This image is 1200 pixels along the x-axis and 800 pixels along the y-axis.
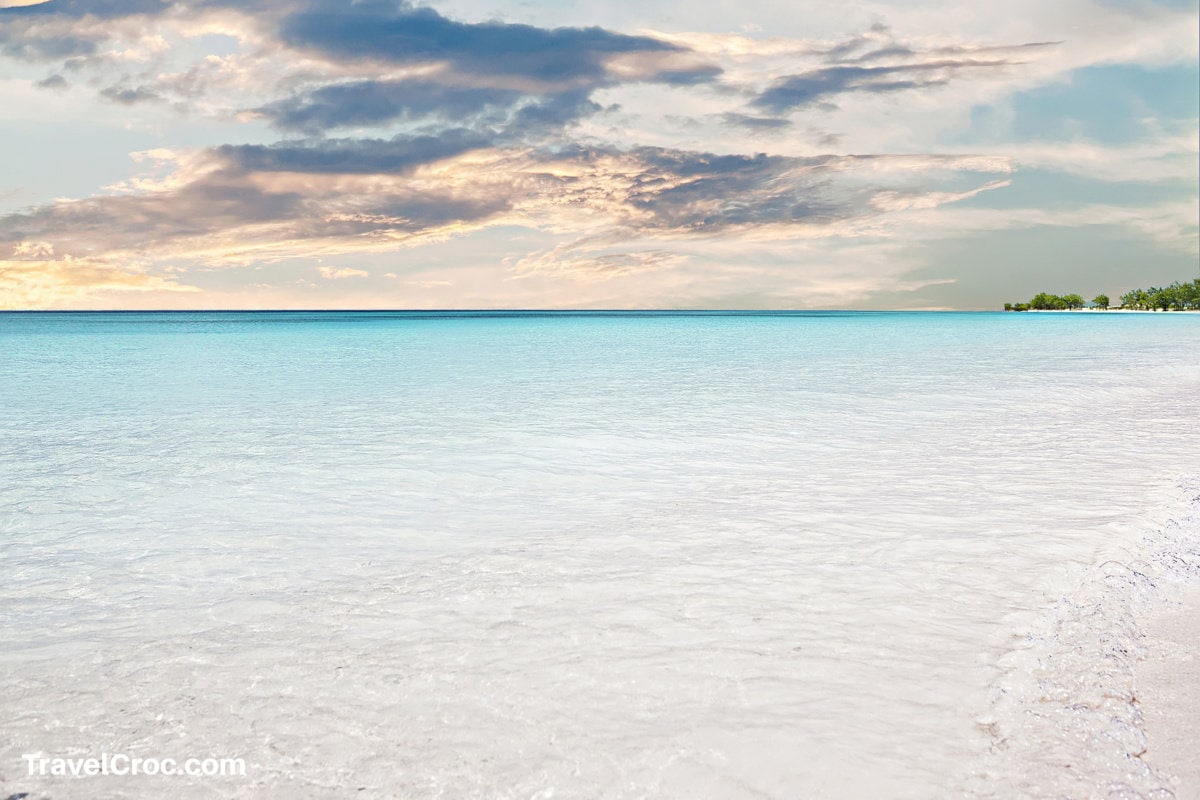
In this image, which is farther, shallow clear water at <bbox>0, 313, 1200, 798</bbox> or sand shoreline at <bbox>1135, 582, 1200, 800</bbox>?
shallow clear water at <bbox>0, 313, 1200, 798</bbox>

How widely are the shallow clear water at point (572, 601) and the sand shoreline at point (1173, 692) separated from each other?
0.22 m

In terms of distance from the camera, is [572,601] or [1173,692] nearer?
[1173,692]

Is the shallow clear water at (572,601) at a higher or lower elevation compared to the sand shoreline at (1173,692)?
higher

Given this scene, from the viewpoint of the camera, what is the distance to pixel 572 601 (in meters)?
4.94

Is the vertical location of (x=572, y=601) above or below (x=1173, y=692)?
above

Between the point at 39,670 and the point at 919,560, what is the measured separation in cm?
554

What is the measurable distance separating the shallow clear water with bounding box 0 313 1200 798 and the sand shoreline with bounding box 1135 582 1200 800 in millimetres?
222

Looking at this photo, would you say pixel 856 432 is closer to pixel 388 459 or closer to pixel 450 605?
pixel 388 459

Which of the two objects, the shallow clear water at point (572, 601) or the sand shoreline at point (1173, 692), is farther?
the shallow clear water at point (572, 601)

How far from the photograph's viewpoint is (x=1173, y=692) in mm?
3672

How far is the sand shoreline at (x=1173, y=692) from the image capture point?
10.3 feet

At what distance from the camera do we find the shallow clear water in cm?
328

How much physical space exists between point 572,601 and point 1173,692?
10.5 feet

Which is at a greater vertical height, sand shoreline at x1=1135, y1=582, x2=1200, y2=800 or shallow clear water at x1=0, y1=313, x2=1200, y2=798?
shallow clear water at x1=0, y1=313, x2=1200, y2=798
